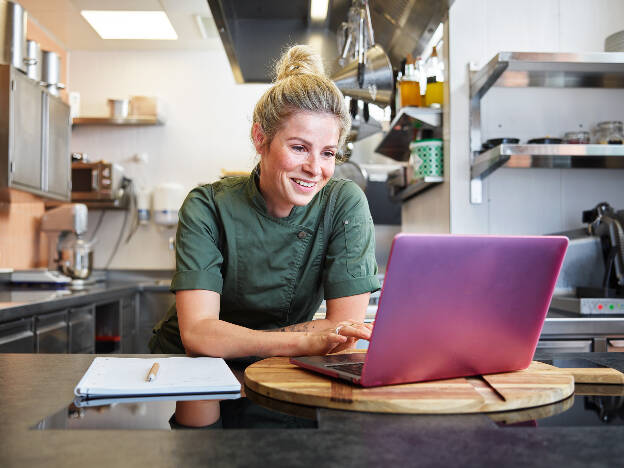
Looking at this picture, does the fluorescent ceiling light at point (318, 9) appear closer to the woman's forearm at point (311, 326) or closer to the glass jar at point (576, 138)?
the glass jar at point (576, 138)

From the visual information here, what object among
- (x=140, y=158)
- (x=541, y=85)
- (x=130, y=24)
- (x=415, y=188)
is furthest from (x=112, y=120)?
(x=541, y=85)

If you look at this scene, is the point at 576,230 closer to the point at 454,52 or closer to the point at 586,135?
the point at 586,135

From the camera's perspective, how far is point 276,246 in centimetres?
134

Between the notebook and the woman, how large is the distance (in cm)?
19

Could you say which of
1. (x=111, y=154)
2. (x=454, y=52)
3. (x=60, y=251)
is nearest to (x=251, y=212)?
(x=454, y=52)

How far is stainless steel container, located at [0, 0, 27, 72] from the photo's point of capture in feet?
9.65

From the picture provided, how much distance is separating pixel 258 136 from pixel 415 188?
1611 millimetres

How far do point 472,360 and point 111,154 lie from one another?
13.8ft

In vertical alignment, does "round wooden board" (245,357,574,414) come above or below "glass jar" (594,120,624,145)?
below

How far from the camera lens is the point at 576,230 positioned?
2424mm

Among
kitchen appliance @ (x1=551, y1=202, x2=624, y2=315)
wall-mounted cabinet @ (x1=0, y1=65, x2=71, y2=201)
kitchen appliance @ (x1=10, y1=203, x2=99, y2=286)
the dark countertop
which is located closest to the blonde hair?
the dark countertop

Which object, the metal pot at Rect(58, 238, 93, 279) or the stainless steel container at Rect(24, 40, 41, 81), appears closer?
the stainless steel container at Rect(24, 40, 41, 81)

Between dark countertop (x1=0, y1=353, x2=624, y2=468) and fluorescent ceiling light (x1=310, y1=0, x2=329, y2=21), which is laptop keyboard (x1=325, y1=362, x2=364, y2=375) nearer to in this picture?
dark countertop (x1=0, y1=353, x2=624, y2=468)

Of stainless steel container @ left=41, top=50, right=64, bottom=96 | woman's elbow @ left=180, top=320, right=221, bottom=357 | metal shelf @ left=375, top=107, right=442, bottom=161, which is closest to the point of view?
woman's elbow @ left=180, top=320, right=221, bottom=357
